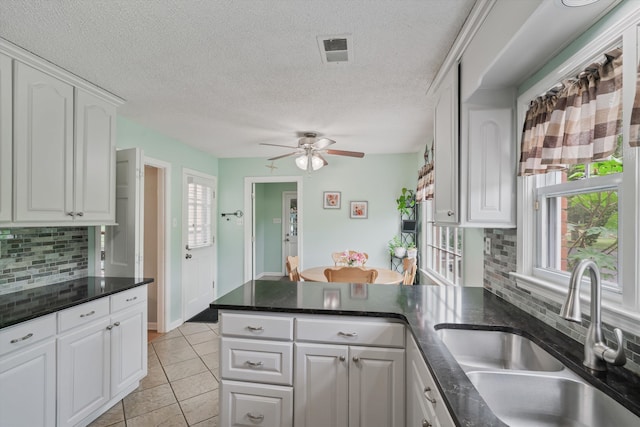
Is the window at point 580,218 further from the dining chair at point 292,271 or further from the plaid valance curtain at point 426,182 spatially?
the dining chair at point 292,271

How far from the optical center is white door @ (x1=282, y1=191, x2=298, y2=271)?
23.3 ft

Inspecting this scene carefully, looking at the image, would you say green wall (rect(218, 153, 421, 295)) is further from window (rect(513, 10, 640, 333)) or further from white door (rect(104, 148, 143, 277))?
window (rect(513, 10, 640, 333))

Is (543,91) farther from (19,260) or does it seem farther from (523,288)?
(19,260)

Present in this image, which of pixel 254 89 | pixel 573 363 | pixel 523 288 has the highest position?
pixel 254 89

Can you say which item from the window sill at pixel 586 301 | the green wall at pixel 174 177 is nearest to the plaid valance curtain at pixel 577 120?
the window sill at pixel 586 301

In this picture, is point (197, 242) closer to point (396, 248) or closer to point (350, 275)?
point (350, 275)

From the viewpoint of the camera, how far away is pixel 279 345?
1.59 meters

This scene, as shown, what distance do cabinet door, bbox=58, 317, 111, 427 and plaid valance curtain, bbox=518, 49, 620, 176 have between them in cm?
278

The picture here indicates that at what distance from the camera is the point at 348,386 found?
1.52 meters

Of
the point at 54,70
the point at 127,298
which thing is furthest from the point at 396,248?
the point at 54,70

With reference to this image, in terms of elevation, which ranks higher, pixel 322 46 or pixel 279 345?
pixel 322 46

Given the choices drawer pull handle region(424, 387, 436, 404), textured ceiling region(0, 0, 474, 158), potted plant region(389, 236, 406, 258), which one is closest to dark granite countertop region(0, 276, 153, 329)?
textured ceiling region(0, 0, 474, 158)

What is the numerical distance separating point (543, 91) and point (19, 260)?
3.36 meters

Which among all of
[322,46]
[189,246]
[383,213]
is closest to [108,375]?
[189,246]
